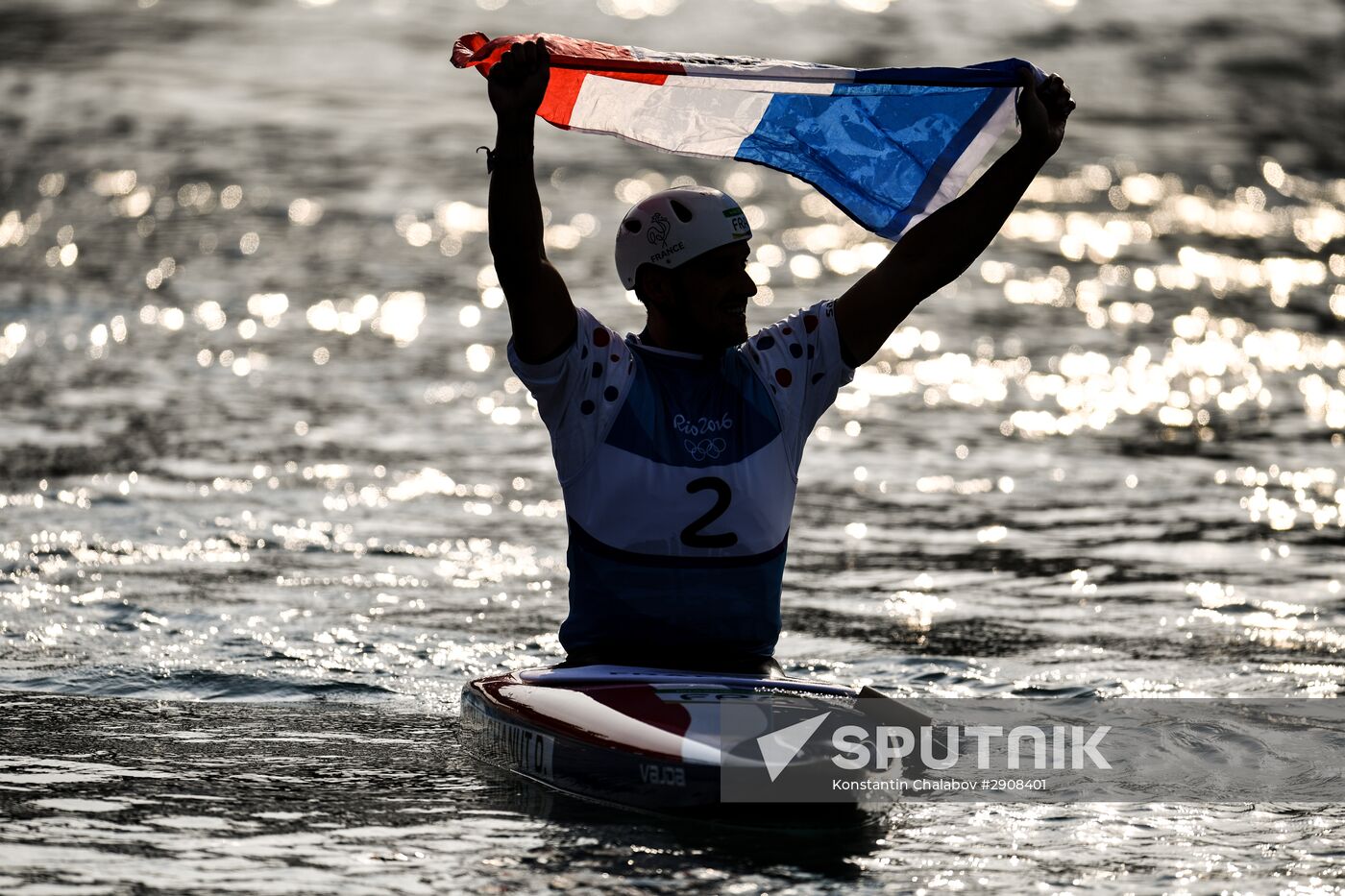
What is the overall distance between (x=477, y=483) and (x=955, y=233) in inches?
254

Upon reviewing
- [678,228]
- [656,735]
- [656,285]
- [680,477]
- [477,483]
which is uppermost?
[678,228]

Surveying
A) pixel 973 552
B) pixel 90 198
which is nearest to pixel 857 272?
pixel 90 198

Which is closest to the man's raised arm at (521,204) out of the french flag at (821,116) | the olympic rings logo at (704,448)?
the olympic rings logo at (704,448)

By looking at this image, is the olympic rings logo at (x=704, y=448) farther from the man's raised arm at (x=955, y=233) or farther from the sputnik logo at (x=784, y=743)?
the sputnik logo at (x=784, y=743)

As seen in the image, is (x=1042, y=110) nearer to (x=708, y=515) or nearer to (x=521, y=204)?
(x=708, y=515)

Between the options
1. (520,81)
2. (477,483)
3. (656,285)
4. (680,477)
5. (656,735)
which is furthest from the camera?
(477,483)

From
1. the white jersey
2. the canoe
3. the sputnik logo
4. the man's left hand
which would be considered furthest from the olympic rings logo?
the man's left hand

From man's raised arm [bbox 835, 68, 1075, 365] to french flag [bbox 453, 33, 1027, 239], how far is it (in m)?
0.31

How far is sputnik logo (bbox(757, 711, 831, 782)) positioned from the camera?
225 inches

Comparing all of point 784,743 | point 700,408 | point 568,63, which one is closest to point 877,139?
point 568,63

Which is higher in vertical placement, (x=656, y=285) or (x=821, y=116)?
(x=821, y=116)

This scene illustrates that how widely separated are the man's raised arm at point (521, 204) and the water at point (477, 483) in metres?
1.49

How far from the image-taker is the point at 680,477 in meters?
6.31

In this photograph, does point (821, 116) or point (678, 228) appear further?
point (821, 116)
